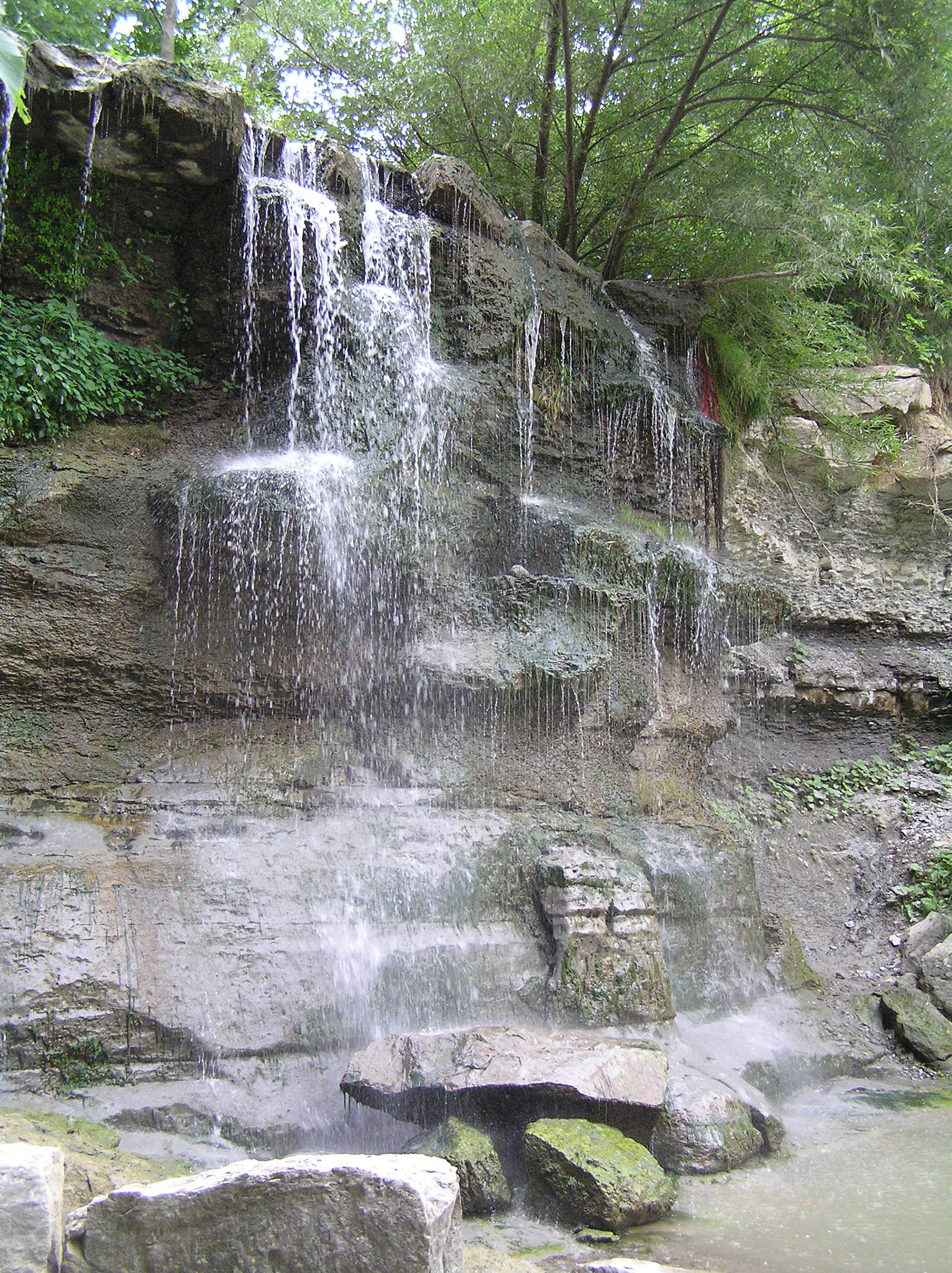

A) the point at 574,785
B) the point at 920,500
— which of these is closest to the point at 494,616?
the point at 574,785

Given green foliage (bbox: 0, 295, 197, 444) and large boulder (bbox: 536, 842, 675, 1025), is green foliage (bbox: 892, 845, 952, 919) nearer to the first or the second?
large boulder (bbox: 536, 842, 675, 1025)

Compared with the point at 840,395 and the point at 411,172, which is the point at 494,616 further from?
the point at 840,395

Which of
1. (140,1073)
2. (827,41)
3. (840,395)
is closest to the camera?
(140,1073)

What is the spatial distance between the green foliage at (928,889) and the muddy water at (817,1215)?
11.3 ft

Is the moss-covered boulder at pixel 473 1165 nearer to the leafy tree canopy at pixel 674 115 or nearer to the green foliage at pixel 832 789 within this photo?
the green foliage at pixel 832 789

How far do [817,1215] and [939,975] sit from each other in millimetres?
4166

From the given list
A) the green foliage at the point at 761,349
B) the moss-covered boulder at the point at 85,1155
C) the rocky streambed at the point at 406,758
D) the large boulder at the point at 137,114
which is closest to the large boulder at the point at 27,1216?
the moss-covered boulder at the point at 85,1155

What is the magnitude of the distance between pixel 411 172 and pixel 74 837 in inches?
224

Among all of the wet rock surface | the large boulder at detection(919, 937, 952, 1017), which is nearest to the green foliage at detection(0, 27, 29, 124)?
the wet rock surface

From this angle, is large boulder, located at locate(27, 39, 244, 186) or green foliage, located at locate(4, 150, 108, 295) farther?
green foliage, located at locate(4, 150, 108, 295)

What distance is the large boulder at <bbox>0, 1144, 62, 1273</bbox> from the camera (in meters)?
2.60

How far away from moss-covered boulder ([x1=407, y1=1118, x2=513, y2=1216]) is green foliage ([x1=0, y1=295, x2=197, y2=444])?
16.5 ft

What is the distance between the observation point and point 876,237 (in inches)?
361

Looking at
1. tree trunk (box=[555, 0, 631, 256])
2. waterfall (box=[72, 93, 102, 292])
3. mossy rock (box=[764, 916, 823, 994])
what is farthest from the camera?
tree trunk (box=[555, 0, 631, 256])
